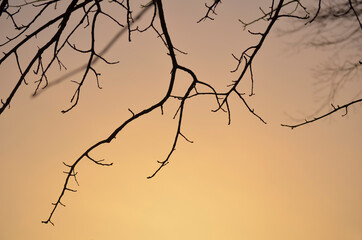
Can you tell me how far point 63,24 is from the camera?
111 centimetres

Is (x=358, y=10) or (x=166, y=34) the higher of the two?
(x=358, y=10)

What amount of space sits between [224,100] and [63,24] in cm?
52

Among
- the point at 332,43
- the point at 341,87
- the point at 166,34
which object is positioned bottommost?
the point at 166,34

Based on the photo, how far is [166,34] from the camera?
1.10 m

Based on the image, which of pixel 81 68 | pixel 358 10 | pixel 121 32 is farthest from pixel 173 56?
pixel 358 10

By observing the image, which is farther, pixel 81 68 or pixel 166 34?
pixel 81 68

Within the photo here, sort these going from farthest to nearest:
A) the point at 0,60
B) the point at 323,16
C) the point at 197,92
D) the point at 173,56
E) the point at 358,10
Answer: the point at 323,16, the point at 358,10, the point at 197,92, the point at 173,56, the point at 0,60

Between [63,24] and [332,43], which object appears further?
[332,43]

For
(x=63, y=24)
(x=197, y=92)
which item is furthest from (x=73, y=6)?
(x=197, y=92)

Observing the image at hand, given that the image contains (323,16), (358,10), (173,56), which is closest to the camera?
(173,56)

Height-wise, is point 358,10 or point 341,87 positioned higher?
point 358,10

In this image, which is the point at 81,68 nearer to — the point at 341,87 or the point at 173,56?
the point at 173,56

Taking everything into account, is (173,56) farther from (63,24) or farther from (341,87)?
(341,87)

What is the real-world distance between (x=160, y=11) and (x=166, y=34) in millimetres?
60
